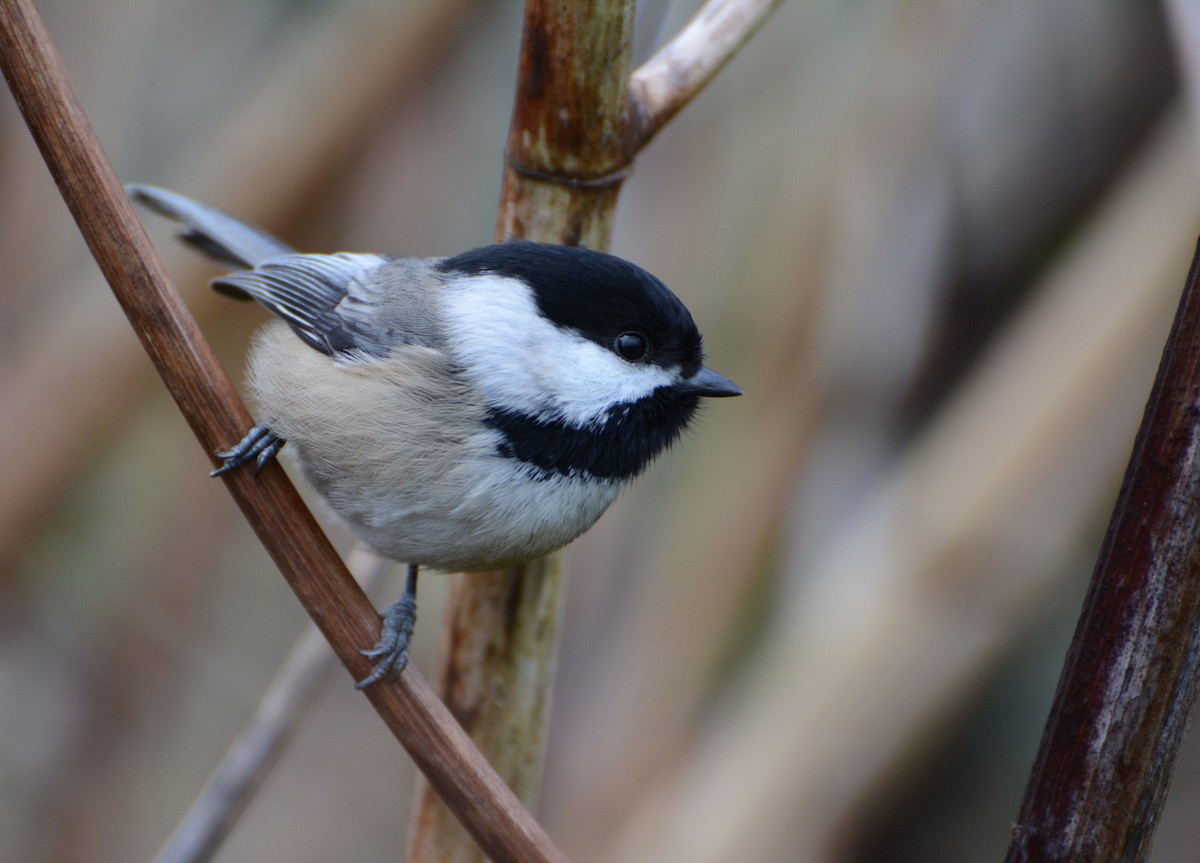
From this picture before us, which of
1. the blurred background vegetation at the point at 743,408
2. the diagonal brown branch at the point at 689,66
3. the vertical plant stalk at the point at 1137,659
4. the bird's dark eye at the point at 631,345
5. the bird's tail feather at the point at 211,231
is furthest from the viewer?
the blurred background vegetation at the point at 743,408

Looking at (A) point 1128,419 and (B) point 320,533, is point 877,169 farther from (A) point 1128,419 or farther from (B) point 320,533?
(B) point 320,533

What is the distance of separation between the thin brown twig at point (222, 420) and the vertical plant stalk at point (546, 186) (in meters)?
0.27

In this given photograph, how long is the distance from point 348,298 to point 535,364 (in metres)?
0.39

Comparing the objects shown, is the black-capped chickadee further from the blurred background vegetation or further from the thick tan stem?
the blurred background vegetation

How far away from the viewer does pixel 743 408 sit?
2.26 metres

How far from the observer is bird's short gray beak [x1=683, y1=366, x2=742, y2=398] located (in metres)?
1.53

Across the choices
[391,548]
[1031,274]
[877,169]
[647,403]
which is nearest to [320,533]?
[391,548]

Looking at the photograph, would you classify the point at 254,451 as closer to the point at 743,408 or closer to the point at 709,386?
the point at 709,386

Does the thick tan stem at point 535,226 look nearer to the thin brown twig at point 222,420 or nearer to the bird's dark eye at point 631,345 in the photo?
the bird's dark eye at point 631,345

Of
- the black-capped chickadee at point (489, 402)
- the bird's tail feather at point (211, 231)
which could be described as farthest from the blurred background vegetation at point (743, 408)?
the black-capped chickadee at point (489, 402)

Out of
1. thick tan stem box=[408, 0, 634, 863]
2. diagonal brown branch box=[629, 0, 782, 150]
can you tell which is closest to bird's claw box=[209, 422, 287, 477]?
thick tan stem box=[408, 0, 634, 863]

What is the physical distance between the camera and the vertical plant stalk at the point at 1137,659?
2.54ft

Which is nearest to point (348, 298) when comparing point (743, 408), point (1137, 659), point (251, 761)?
point (251, 761)

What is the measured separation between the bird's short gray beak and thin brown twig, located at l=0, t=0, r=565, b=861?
576 millimetres
